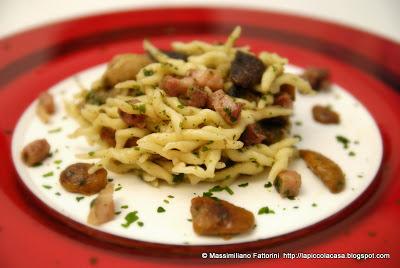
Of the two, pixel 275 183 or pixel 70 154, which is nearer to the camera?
pixel 275 183

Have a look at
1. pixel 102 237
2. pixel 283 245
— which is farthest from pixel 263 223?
pixel 102 237

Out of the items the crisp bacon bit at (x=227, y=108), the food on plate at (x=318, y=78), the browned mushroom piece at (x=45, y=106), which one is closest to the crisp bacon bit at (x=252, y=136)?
the crisp bacon bit at (x=227, y=108)

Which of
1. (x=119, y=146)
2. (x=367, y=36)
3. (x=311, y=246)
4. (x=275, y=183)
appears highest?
(x=367, y=36)

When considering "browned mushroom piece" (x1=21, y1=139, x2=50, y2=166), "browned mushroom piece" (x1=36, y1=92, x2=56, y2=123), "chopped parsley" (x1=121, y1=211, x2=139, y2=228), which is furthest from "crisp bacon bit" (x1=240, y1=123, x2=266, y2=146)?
"browned mushroom piece" (x1=36, y1=92, x2=56, y2=123)

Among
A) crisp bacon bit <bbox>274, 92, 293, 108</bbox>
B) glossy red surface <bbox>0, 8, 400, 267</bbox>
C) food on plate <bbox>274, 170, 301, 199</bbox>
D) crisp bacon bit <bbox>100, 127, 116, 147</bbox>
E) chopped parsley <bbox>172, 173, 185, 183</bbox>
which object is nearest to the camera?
glossy red surface <bbox>0, 8, 400, 267</bbox>

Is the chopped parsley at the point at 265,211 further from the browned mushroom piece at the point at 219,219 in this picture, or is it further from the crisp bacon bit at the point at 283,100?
the crisp bacon bit at the point at 283,100

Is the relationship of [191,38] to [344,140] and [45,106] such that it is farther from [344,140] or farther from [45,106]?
[344,140]

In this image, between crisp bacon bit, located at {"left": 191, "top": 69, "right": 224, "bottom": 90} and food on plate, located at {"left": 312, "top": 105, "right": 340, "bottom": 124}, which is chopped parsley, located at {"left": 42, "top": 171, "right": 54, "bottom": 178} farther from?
food on plate, located at {"left": 312, "top": 105, "right": 340, "bottom": 124}

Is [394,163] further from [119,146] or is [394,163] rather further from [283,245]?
[119,146]
